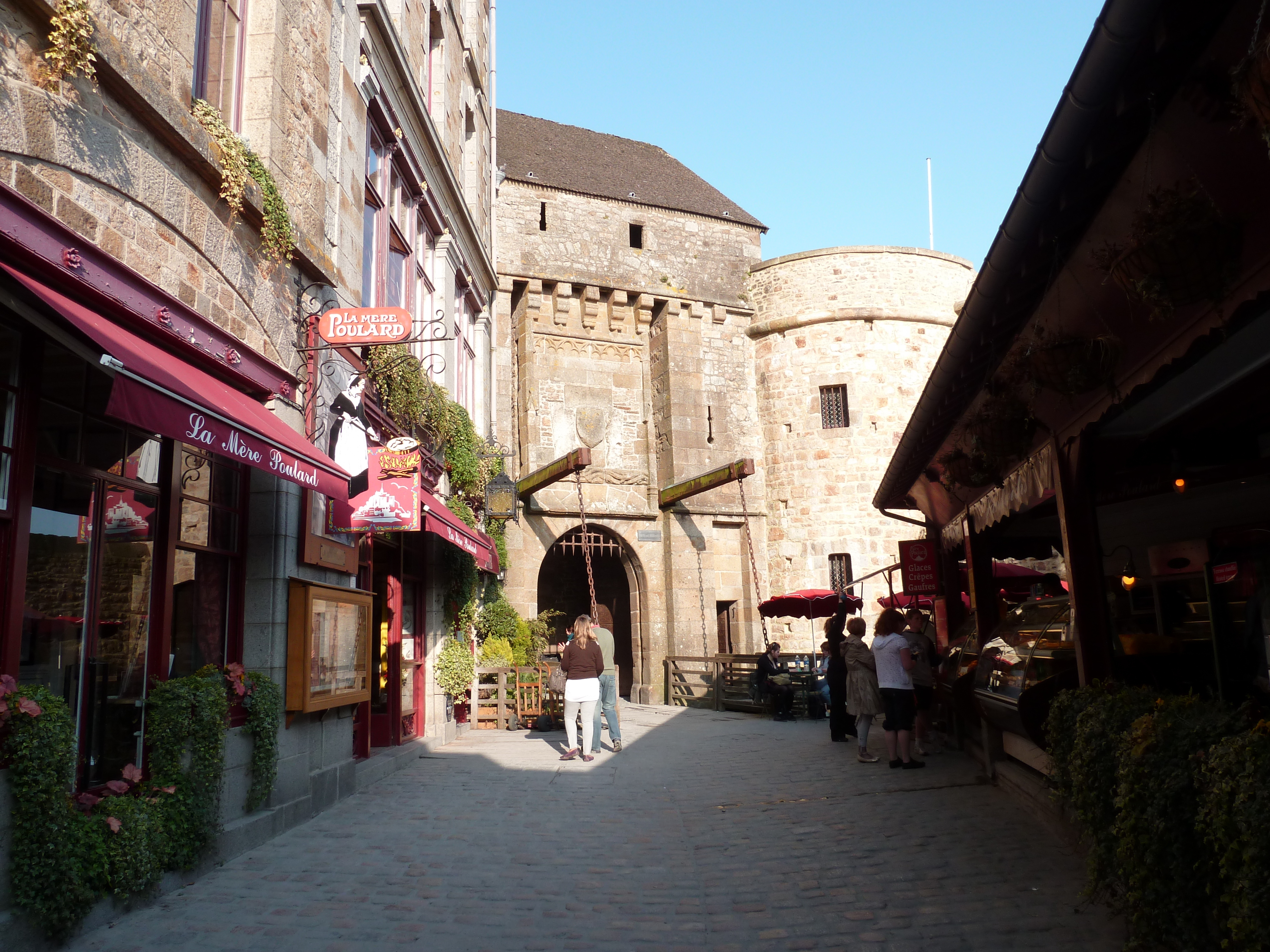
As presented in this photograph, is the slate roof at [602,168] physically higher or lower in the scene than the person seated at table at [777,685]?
higher

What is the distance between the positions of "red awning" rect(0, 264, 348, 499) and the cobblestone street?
2171mm

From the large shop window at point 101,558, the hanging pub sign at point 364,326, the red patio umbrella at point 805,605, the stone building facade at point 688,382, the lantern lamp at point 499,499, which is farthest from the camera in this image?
the stone building facade at point 688,382

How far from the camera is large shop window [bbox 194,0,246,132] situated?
21.1ft

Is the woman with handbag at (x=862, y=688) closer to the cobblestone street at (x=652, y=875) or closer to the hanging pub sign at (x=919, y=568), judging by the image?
the cobblestone street at (x=652, y=875)

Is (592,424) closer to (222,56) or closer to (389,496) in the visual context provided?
(389,496)

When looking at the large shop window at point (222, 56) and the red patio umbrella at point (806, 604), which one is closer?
the large shop window at point (222, 56)

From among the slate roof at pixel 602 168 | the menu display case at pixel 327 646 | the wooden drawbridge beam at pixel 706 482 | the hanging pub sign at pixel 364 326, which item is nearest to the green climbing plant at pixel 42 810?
the menu display case at pixel 327 646

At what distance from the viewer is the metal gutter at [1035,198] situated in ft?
9.78

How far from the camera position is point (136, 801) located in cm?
473

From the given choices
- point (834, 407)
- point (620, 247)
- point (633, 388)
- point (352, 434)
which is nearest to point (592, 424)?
point (633, 388)

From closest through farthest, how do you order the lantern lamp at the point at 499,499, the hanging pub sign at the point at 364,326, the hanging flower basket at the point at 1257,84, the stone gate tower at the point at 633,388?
1. the hanging flower basket at the point at 1257,84
2. the hanging pub sign at the point at 364,326
3. the lantern lamp at the point at 499,499
4. the stone gate tower at the point at 633,388

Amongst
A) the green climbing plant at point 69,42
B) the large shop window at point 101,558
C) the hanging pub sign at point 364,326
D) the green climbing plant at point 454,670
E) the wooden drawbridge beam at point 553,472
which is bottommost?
the green climbing plant at point 454,670

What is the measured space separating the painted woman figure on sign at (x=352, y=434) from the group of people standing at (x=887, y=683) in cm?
479

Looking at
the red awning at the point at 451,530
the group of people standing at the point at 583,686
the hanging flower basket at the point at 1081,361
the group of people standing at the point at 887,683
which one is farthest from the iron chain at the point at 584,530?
the hanging flower basket at the point at 1081,361
